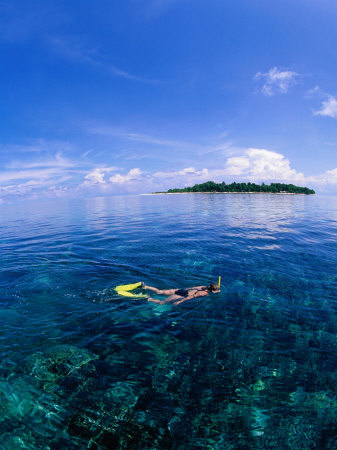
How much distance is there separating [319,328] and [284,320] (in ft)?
3.66

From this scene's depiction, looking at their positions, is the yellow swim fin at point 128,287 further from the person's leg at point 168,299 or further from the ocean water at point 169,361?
the person's leg at point 168,299

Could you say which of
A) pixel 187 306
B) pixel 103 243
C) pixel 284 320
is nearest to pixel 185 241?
pixel 103 243

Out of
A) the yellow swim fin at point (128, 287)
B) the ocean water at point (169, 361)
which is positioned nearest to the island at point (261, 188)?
the ocean water at point (169, 361)

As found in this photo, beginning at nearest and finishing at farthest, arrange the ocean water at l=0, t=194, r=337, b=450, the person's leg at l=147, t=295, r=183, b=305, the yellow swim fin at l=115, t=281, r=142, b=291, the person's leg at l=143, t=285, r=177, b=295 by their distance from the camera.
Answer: the ocean water at l=0, t=194, r=337, b=450 < the person's leg at l=147, t=295, r=183, b=305 < the person's leg at l=143, t=285, r=177, b=295 < the yellow swim fin at l=115, t=281, r=142, b=291

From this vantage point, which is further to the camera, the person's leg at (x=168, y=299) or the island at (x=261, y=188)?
the island at (x=261, y=188)

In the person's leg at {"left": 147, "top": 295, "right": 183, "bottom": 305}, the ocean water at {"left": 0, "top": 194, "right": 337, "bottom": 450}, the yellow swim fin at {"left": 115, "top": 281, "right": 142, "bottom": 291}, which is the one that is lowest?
the ocean water at {"left": 0, "top": 194, "right": 337, "bottom": 450}

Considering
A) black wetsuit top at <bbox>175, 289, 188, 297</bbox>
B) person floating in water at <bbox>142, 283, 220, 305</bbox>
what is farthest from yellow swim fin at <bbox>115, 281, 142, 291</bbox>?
black wetsuit top at <bbox>175, 289, 188, 297</bbox>

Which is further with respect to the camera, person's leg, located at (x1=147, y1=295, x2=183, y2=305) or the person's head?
the person's head

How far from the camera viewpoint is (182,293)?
9547 mm

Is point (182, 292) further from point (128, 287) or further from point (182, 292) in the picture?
point (128, 287)

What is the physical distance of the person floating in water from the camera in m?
9.19

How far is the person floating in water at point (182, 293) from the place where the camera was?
30.1ft

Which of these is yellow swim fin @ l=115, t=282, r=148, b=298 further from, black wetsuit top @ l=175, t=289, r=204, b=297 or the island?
the island

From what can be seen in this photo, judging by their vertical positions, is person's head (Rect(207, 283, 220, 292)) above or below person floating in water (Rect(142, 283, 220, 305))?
above
